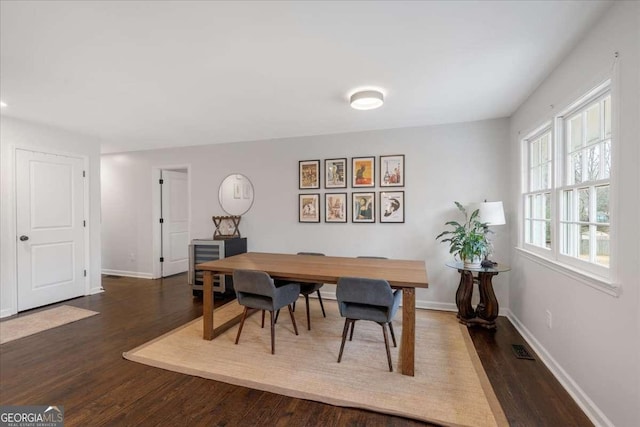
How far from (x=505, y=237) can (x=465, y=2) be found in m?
2.76

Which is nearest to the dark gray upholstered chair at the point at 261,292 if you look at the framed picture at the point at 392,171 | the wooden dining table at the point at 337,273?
the wooden dining table at the point at 337,273

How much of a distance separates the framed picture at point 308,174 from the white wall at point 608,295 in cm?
268

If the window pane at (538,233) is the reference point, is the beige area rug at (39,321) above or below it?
below

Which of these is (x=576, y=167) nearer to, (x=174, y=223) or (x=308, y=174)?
(x=308, y=174)

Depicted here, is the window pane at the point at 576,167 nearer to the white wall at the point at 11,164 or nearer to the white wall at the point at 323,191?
the white wall at the point at 323,191

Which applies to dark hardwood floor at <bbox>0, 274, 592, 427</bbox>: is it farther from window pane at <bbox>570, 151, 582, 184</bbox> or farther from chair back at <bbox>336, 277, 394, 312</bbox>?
window pane at <bbox>570, 151, 582, 184</bbox>

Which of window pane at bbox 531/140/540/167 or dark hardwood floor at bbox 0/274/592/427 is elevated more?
window pane at bbox 531/140/540/167

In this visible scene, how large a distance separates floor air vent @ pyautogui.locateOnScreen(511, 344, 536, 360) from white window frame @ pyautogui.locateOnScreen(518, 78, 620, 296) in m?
0.80

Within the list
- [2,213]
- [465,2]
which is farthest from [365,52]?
[2,213]

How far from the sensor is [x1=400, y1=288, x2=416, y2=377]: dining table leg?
2.13 meters

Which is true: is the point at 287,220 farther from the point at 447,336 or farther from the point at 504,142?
the point at 504,142

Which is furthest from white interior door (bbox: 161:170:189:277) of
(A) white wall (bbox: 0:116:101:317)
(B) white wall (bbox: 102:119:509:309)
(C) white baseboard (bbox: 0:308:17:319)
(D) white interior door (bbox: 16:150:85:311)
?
(C) white baseboard (bbox: 0:308:17:319)

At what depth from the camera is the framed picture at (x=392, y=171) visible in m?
3.77

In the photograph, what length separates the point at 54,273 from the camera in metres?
3.82
